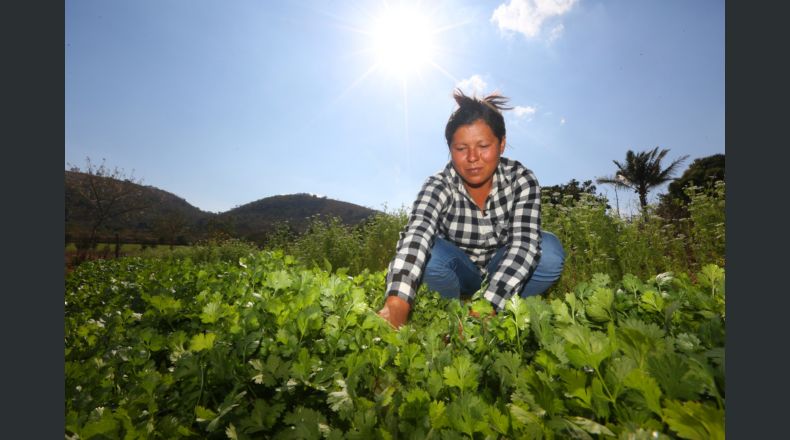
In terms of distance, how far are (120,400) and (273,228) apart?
1242cm

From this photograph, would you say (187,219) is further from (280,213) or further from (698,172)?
(698,172)

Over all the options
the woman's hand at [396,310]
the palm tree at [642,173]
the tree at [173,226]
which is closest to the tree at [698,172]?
the palm tree at [642,173]

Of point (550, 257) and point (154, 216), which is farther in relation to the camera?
point (154, 216)

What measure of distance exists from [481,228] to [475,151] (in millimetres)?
864

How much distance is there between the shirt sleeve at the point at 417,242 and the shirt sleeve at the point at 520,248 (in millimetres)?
519

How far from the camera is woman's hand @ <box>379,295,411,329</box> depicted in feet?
7.32

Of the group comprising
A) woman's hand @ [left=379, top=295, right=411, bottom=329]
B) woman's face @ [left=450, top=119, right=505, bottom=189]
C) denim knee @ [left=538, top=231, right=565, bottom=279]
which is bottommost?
woman's hand @ [left=379, top=295, right=411, bottom=329]

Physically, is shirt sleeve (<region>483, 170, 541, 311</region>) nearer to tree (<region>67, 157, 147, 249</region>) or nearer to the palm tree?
tree (<region>67, 157, 147, 249</region>)

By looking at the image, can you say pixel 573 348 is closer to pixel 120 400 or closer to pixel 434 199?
pixel 120 400

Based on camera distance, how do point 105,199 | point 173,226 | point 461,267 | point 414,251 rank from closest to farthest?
point 414,251, point 461,267, point 105,199, point 173,226

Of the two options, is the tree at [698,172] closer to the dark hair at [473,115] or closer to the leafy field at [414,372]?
the dark hair at [473,115]

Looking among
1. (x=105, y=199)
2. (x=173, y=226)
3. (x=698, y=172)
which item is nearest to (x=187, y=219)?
(x=173, y=226)

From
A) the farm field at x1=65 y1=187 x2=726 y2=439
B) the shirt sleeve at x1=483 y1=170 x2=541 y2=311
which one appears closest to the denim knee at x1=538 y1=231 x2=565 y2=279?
the shirt sleeve at x1=483 y1=170 x2=541 y2=311

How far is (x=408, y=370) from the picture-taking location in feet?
4.20
